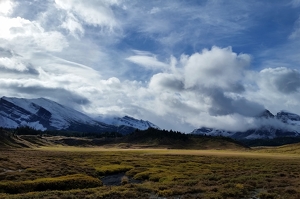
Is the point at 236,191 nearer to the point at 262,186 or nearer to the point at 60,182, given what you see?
the point at 262,186

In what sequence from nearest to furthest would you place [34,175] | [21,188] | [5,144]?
1. [21,188]
2. [34,175]
3. [5,144]

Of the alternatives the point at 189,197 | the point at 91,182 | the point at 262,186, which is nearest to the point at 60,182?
the point at 91,182

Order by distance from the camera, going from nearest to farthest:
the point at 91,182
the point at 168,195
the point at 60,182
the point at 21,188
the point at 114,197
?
1. the point at 114,197
2. the point at 168,195
3. the point at 21,188
4. the point at 60,182
5. the point at 91,182

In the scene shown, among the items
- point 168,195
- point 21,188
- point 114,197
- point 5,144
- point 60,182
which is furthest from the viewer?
point 5,144

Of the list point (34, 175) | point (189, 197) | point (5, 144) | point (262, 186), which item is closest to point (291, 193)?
point (262, 186)

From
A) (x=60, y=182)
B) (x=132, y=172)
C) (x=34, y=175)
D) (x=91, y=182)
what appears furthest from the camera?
(x=132, y=172)

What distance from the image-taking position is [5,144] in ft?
604

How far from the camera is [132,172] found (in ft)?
209

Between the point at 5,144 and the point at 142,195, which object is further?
the point at 5,144

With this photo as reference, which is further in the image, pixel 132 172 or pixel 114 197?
pixel 132 172

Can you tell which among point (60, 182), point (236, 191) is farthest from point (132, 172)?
point (236, 191)

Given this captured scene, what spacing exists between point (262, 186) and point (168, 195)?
50.0ft

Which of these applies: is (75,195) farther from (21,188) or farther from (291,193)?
(291,193)

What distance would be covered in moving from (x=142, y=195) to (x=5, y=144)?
17537 centimetres
